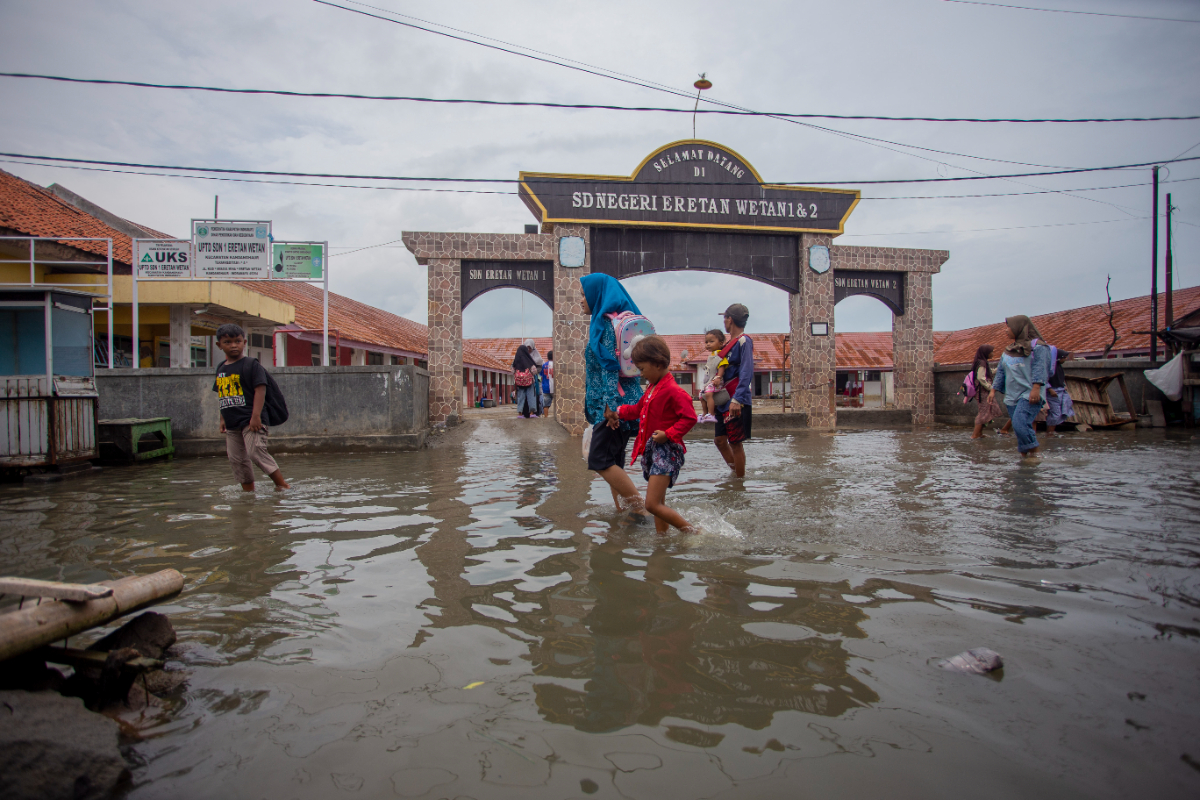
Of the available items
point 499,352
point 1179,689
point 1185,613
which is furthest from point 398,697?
point 499,352

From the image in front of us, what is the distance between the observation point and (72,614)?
2094 mm

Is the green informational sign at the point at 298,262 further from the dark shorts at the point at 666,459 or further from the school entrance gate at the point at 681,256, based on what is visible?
the dark shorts at the point at 666,459

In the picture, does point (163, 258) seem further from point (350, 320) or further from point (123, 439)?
point (350, 320)

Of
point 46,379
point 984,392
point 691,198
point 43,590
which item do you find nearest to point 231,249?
point 46,379

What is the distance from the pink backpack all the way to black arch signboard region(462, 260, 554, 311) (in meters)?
10.9

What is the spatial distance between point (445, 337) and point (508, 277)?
6.83 feet

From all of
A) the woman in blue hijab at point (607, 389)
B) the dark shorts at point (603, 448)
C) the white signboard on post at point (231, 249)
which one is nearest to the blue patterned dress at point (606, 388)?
the woman in blue hijab at point (607, 389)

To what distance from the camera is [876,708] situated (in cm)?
202

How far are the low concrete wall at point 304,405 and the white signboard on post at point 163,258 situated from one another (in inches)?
82.4

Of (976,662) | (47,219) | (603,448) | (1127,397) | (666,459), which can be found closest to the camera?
(976,662)

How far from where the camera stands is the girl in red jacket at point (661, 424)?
4.12m

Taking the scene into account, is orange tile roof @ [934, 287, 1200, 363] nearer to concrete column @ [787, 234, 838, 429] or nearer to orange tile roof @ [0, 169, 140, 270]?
concrete column @ [787, 234, 838, 429]

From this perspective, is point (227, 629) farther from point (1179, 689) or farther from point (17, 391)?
point (17, 391)

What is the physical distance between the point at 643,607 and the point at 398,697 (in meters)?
1.15
